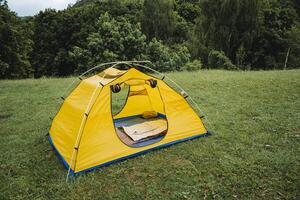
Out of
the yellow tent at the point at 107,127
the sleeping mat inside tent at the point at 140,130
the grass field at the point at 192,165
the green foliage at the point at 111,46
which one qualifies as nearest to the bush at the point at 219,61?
the green foliage at the point at 111,46

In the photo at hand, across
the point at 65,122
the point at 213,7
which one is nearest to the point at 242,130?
the point at 65,122

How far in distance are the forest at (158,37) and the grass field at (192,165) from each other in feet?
29.2

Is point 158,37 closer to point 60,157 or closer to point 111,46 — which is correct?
point 111,46

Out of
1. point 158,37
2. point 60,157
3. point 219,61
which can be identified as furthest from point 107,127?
point 158,37

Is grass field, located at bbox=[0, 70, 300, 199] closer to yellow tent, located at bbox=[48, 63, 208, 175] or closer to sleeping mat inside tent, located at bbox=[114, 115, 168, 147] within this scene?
yellow tent, located at bbox=[48, 63, 208, 175]

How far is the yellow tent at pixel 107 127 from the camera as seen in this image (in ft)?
14.5

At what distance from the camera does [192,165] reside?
446 cm

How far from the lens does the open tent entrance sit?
5.67 metres

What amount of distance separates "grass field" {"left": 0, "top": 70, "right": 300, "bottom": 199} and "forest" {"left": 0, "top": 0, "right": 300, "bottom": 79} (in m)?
8.90

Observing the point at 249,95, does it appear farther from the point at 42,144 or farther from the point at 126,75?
the point at 42,144

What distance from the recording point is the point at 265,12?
25.8m

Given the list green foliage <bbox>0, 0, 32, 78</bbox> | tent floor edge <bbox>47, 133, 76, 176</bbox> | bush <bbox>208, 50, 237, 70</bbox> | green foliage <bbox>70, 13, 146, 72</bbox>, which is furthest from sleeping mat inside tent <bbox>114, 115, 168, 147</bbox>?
green foliage <bbox>0, 0, 32, 78</bbox>

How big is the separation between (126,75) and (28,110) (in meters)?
4.73

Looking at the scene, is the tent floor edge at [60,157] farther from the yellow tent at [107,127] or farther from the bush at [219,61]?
the bush at [219,61]
